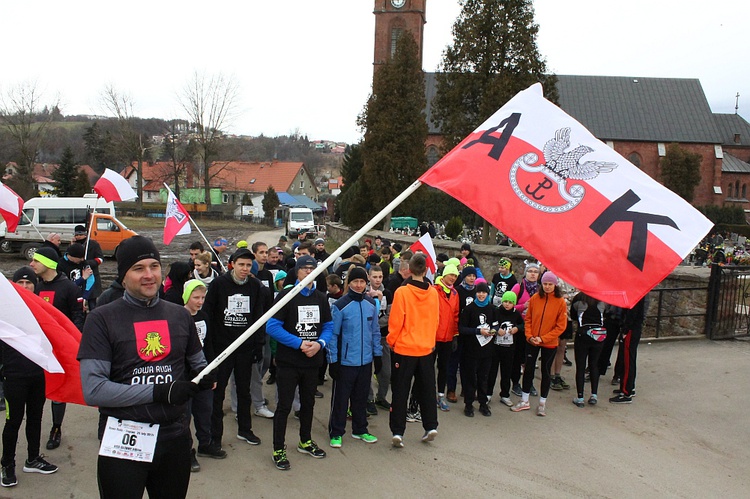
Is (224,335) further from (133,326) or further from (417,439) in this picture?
(133,326)

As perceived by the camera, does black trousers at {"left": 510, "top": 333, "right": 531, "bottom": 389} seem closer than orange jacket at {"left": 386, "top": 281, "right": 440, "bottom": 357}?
No

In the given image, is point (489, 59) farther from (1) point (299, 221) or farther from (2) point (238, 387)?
(1) point (299, 221)

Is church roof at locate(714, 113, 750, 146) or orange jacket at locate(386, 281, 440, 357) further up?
church roof at locate(714, 113, 750, 146)

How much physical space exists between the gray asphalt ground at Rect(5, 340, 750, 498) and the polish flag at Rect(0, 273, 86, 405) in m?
1.36

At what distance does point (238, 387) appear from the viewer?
563cm

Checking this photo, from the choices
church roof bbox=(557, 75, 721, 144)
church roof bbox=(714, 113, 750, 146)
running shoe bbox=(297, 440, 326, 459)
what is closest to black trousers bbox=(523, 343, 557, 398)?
running shoe bbox=(297, 440, 326, 459)

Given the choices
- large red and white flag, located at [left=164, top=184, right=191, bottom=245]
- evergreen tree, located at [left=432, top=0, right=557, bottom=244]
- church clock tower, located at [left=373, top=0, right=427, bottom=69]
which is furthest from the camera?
church clock tower, located at [left=373, top=0, right=427, bottom=69]

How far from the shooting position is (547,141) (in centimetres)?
411

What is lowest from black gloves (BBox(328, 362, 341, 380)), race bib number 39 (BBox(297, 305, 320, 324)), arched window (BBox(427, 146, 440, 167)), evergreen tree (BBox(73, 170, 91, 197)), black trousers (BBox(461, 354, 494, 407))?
black trousers (BBox(461, 354, 494, 407))

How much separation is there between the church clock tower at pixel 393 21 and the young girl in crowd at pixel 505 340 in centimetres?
5033

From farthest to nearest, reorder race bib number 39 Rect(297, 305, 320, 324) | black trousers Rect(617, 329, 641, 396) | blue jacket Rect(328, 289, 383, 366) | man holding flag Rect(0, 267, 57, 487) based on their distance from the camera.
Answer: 1. black trousers Rect(617, 329, 641, 396)
2. blue jacket Rect(328, 289, 383, 366)
3. race bib number 39 Rect(297, 305, 320, 324)
4. man holding flag Rect(0, 267, 57, 487)

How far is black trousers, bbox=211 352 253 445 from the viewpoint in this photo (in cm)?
552

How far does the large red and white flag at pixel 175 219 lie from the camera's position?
10367mm

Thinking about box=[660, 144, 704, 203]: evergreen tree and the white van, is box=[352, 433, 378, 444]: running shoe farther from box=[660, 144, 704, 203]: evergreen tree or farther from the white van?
box=[660, 144, 704, 203]: evergreen tree
